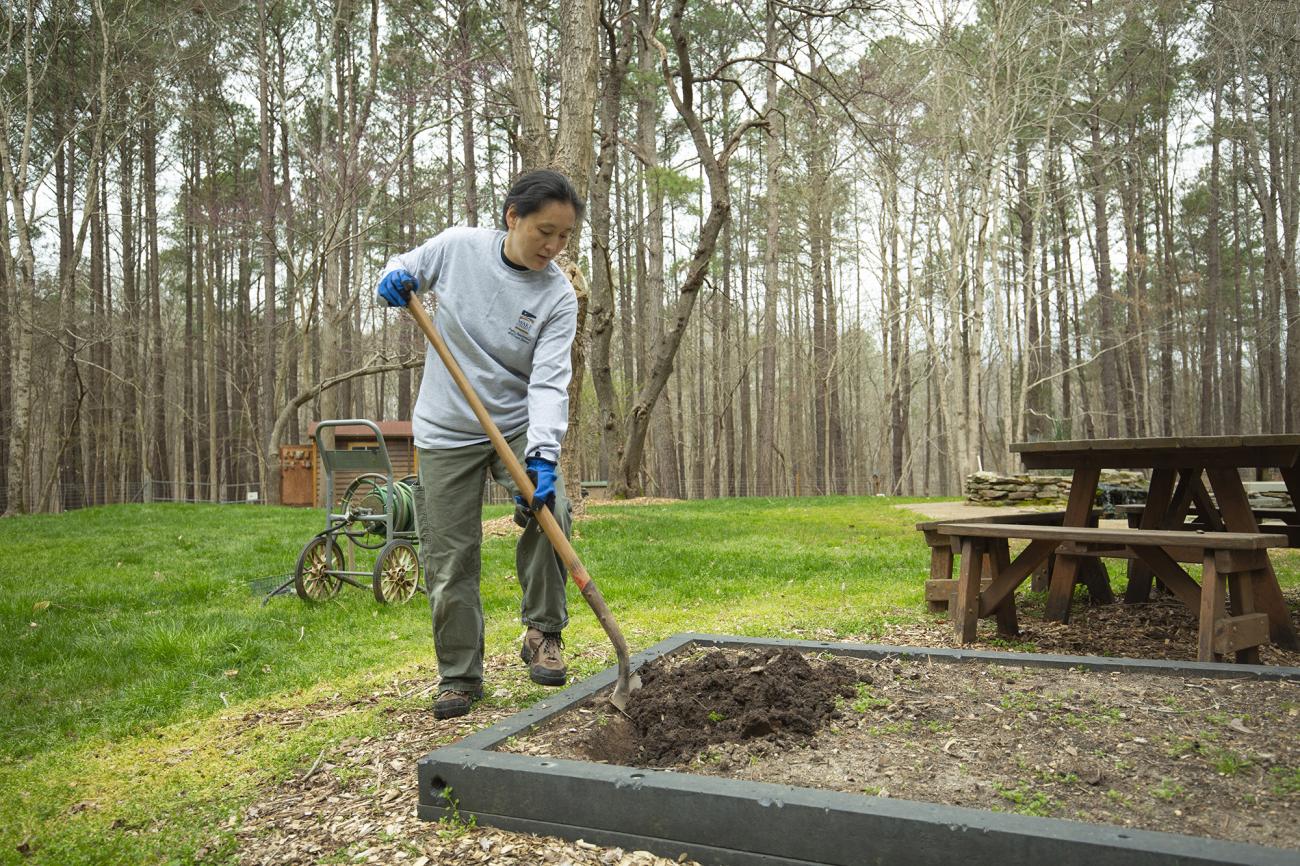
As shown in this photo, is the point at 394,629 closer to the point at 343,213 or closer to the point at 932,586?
the point at 932,586

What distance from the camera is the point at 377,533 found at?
5.88 meters

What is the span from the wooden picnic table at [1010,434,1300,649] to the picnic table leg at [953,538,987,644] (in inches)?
22.2

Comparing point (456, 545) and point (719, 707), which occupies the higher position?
point (456, 545)

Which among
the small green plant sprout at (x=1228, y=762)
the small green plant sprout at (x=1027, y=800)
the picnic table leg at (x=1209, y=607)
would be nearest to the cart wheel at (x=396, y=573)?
the small green plant sprout at (x=1027, y=800)

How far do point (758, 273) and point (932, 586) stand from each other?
25.8m

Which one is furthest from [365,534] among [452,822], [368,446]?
[368,446]

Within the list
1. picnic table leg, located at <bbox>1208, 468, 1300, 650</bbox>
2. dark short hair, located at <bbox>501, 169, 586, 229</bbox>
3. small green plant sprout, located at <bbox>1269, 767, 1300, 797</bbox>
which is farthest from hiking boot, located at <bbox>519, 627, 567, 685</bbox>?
picnic table leg, located at <bbox>1208, 468, 1300, 650</bbox>

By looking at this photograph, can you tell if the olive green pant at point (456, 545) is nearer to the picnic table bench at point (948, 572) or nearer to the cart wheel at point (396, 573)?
the cart wheel at point (396, 573)

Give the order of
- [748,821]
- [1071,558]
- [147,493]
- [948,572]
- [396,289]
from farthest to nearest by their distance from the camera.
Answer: [147,493]
[948,572]
[1071,558]
[396,289]
[748,821]

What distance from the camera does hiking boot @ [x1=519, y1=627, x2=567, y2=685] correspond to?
3.36 metres

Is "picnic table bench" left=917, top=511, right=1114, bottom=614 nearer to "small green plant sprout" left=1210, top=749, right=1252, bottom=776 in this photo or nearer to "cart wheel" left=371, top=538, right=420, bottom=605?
"small green plant sprout" left=1210, top=749, right=1252, bottom=776

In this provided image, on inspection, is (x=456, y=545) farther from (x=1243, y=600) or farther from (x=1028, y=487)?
(x=1028, y=487)

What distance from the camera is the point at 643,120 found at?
19.0m

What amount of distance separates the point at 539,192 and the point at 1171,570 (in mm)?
3134
